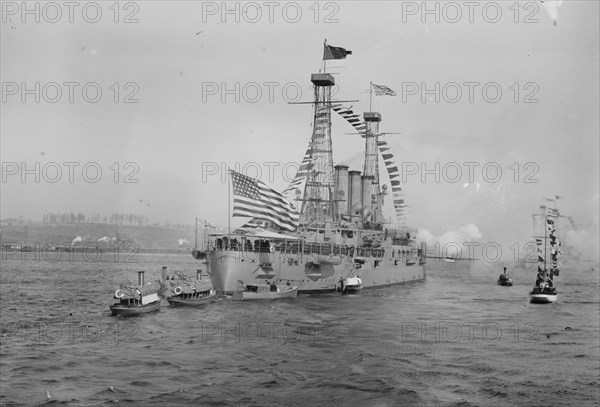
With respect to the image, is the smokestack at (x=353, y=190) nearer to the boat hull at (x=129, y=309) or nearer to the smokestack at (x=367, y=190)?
the smokestack at (x=367, y=190)

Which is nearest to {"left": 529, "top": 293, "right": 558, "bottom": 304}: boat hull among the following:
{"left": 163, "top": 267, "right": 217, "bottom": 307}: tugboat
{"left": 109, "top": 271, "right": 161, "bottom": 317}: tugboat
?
{"left": 163, "top": 267, "right": 217, "bottom": 307}: tugboat

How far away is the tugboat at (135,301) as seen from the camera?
163ft

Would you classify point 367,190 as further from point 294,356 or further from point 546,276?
point 294,356

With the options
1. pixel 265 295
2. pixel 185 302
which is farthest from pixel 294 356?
pixel 265 295

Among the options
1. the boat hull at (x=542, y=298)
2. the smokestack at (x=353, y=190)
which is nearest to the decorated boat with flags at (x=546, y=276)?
the boat hull at (x=542, y=298)

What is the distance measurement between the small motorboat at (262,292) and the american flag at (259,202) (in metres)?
6.19

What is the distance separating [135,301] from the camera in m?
50.7

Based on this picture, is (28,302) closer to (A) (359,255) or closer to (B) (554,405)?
(A) (359,255)

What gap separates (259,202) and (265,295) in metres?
8.96

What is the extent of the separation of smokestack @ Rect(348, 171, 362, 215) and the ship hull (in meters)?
14.4

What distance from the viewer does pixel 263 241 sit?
64.4 metres

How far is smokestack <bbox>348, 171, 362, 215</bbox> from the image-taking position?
320ft

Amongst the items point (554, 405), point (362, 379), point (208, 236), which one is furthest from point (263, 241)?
point (554, 405)

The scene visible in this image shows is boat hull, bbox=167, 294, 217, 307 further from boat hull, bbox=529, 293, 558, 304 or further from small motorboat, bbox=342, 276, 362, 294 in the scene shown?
boat hull, bbox=529, 293, 558, 304
